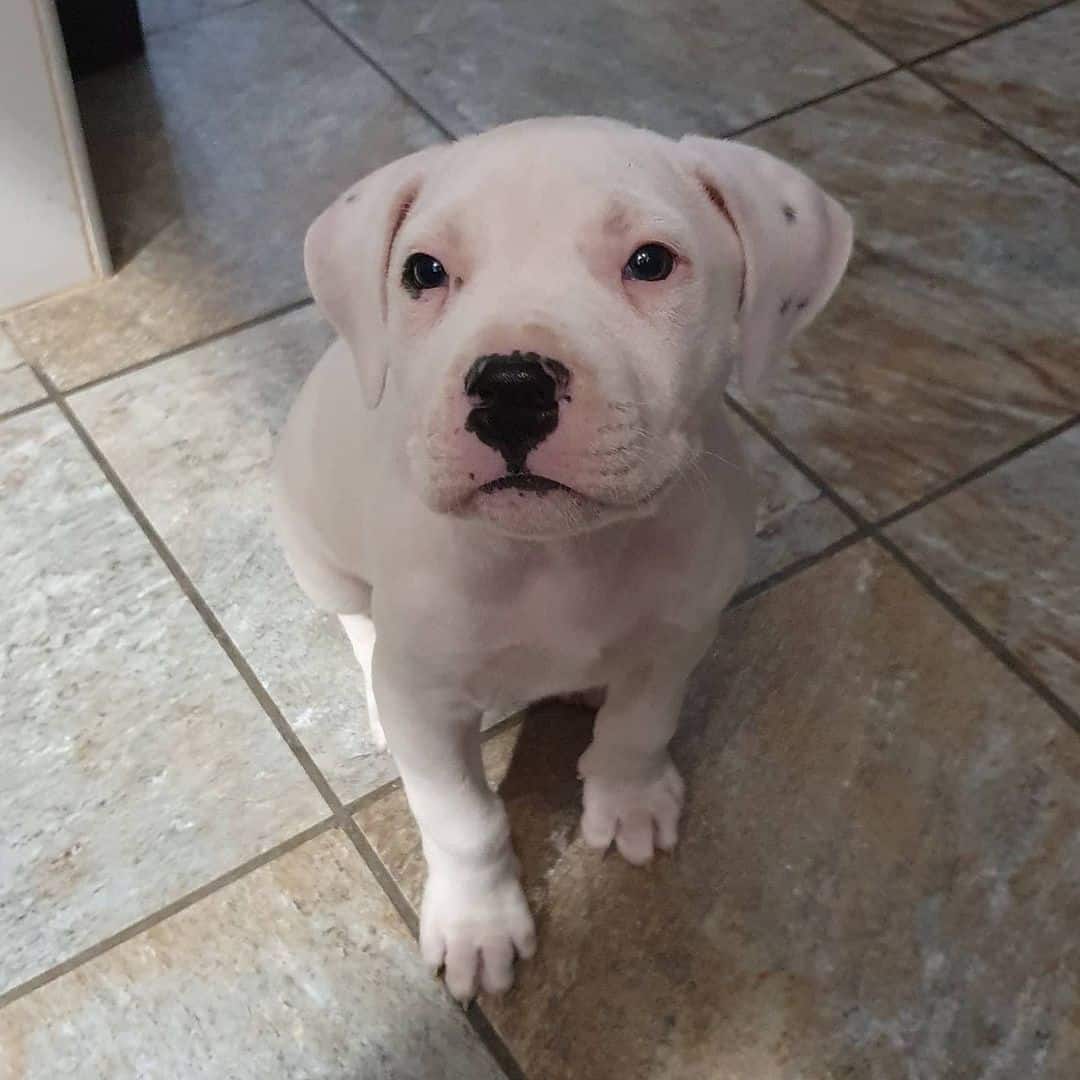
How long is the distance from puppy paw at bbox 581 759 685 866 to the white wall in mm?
1055

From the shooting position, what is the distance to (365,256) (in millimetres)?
933

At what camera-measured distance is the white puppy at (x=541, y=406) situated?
812mm

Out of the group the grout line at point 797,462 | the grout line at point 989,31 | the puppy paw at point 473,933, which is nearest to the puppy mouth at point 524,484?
the puppy paw at point 473,933

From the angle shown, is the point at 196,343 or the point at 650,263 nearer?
the point at 650,263

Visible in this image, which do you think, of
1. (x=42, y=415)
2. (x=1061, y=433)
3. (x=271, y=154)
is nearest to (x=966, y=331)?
(x=1061, y=433)

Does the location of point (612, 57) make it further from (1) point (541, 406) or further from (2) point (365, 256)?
(1) point (541, 406)

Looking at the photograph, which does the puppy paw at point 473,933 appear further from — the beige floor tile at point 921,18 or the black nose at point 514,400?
the beige floor tile at point 921,18

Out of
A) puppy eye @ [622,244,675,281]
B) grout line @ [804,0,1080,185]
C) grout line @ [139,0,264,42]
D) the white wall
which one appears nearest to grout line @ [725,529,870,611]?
puppy eye @ [622,244,675,281]

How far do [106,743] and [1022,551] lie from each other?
106 cm

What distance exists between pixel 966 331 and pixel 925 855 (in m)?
0.80

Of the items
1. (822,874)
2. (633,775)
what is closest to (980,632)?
(822,874)

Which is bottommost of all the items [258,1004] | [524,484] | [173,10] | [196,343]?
[258,1004]

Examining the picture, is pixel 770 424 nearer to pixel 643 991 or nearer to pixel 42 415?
pixel 643 991

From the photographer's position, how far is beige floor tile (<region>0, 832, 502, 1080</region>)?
3.95 feet
